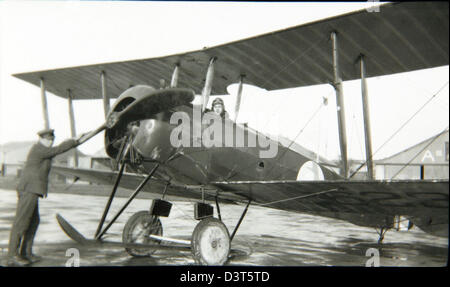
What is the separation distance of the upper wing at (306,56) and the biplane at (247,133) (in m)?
0.02

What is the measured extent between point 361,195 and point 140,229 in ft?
10.7

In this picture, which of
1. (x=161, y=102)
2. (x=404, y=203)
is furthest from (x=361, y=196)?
(x=161, y=102)

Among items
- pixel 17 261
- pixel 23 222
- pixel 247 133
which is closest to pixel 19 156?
pixel 23 222

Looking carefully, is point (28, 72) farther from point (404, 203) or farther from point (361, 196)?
point (404, 203)

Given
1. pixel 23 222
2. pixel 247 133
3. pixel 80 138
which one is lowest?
pixel 23 222

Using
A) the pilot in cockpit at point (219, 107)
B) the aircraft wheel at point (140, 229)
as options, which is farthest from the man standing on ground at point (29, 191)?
the pilot in cockpit at point (219, 107)

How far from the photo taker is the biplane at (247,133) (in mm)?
3562

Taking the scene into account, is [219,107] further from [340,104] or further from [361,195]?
[361,195]

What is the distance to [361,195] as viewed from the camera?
12.0ft

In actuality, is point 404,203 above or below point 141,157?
below

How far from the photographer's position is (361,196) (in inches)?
145

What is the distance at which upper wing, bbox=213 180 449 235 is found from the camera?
3.16 m

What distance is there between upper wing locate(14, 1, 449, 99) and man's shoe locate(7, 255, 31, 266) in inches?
108
